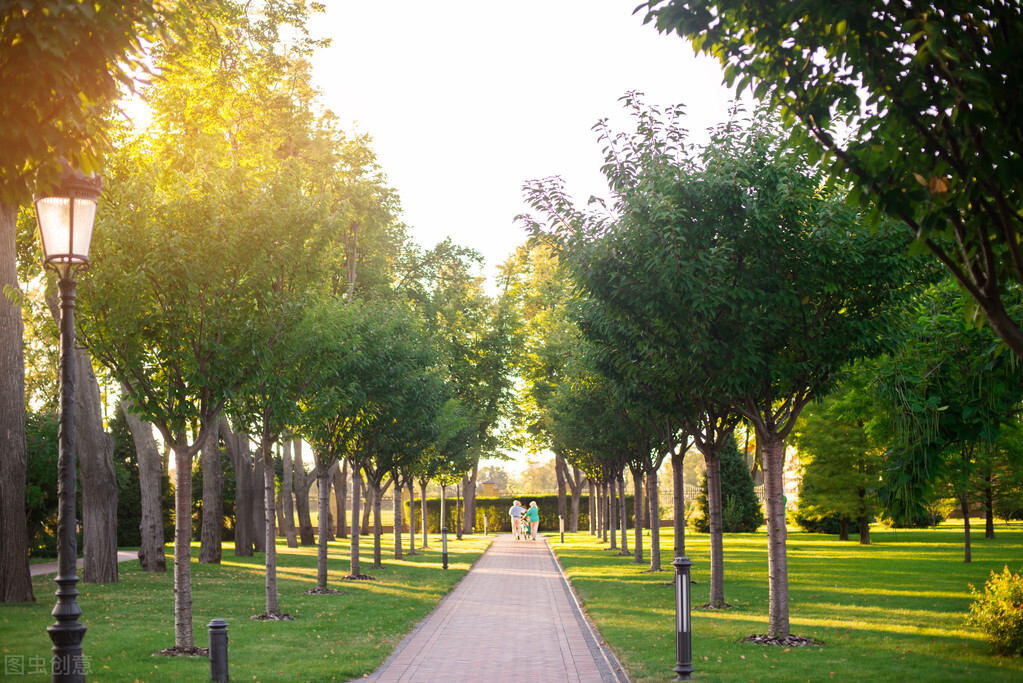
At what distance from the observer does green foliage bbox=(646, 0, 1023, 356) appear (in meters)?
5.12

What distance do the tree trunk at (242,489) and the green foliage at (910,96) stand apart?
28.5 meters

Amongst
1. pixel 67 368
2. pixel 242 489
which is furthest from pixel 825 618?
pixel 242 489

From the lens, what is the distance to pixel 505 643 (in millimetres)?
11688

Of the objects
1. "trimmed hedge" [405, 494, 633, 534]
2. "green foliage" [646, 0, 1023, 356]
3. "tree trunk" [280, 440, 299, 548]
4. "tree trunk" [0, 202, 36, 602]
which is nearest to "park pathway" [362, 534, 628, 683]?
"green foliage" [646, 0, 1023, 356]

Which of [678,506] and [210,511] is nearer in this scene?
[678,506]

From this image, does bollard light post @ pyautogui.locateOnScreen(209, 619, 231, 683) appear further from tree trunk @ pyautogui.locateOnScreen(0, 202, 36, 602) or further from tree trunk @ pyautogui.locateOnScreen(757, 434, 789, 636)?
tree trunk @ pyautogui.locateOnScreen(0, 202, 36, 602)

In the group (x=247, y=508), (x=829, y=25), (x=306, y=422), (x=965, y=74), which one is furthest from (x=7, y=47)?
(x=247, y=508)

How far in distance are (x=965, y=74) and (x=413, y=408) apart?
1969cm

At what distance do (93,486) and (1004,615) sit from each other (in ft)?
63.1

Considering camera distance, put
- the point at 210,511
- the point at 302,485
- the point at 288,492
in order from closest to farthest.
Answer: the point at 210,511
the point at 288,492
the point at 302,485

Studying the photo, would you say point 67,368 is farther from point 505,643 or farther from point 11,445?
point 11,445

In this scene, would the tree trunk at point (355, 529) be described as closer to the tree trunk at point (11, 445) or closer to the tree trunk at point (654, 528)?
the tree trunk at point (654, 528)

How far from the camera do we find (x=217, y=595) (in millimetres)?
18547

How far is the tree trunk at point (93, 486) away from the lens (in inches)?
813
